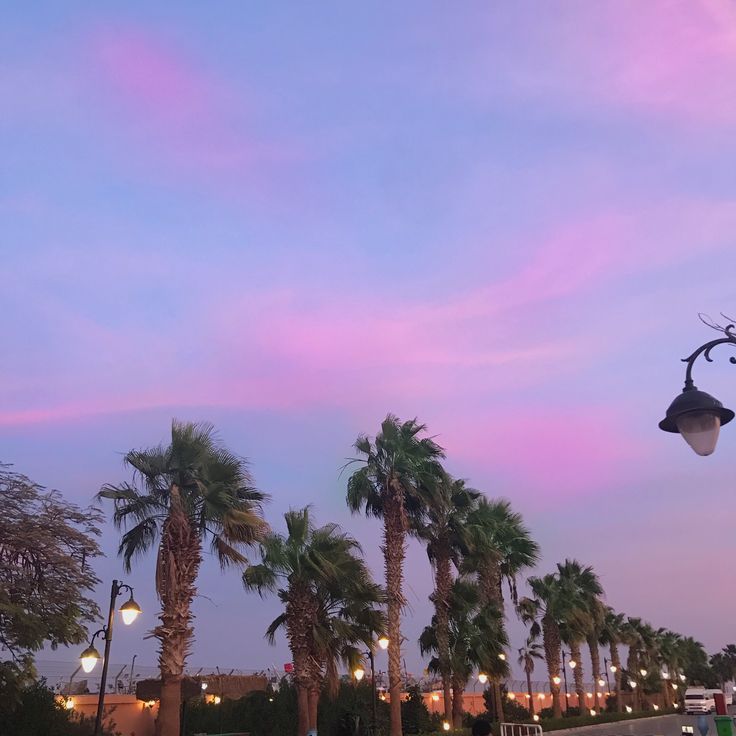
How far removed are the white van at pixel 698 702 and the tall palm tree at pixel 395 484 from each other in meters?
47.7

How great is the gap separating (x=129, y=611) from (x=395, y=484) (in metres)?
14.9

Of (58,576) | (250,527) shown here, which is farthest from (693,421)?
(58,576)

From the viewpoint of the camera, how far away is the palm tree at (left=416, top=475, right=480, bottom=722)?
108 feet

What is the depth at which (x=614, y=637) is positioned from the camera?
2520 inches

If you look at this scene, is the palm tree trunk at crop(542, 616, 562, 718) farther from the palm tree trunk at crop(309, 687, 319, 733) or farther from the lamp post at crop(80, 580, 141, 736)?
the lamp post at crop(80, 580, 141, 736)

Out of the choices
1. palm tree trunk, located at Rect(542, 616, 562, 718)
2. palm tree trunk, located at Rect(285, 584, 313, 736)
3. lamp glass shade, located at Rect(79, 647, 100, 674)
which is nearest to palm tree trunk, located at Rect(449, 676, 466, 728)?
palm tree trunk, located at Rect(285, 584, 313, 736)

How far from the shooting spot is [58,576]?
22.3m

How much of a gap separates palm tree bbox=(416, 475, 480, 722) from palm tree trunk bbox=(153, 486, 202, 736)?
13.6 metres

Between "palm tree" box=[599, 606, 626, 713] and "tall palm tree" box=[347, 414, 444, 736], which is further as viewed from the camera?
"palm tree" box=[599, 606, 626, 713]

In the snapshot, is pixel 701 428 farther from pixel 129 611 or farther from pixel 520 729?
pixel 520 729

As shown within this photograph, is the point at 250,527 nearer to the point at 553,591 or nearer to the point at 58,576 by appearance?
the point at 58,576

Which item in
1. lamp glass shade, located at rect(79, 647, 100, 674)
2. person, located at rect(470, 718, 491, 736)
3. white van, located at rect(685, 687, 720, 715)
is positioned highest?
lamp glass shade, located at rect(79, 647, 100, 674)

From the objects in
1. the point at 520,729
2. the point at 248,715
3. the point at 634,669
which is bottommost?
the point at 520,729

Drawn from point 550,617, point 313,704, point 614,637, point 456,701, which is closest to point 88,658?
point 313,704
